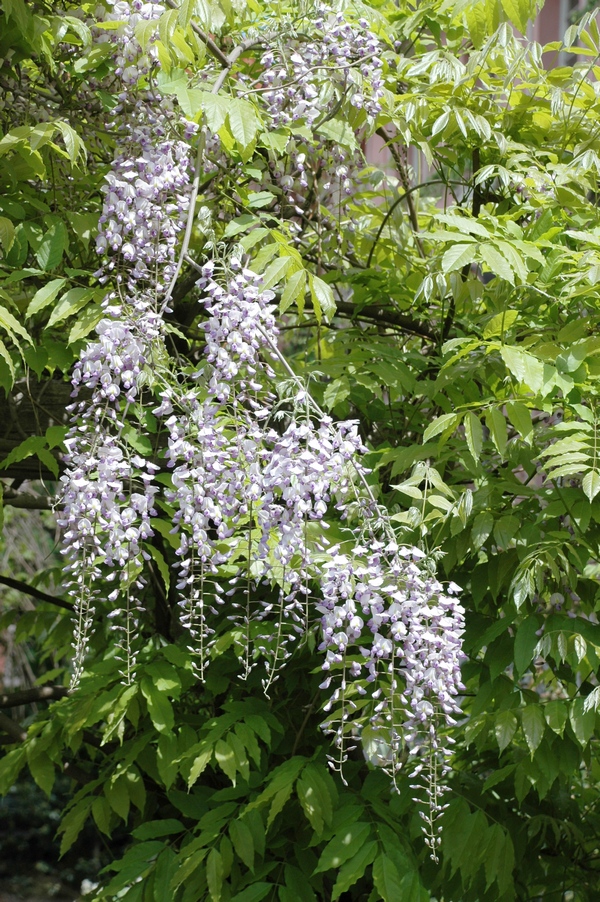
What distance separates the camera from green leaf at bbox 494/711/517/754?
6.91 feet

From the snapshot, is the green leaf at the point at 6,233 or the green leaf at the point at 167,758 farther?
the green leaf at the point at 167,758

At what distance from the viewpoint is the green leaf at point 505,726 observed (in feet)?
6.91

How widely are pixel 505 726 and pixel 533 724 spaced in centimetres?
7

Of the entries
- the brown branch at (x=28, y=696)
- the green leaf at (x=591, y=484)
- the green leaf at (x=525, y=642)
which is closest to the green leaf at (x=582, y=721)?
the green leaf at (x=525, y=642)

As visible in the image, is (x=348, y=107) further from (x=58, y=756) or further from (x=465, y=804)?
(x=58, y=756)

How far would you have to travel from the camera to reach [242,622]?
2.63 meters

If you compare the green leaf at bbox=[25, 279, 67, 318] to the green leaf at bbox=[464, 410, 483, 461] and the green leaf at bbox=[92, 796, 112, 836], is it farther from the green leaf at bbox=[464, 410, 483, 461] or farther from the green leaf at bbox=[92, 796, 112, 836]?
the green leaf at bbox=[92, 796, 112, 836]

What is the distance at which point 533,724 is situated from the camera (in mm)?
2084

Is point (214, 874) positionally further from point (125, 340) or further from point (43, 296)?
point (43, 296)

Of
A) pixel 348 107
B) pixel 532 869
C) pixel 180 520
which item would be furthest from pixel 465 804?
pixel 348 107

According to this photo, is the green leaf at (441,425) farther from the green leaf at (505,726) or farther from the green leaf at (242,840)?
the green leaf at (242,840)

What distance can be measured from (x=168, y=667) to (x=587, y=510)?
3.77 ft

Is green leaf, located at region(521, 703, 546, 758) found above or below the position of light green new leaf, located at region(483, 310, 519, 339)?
below

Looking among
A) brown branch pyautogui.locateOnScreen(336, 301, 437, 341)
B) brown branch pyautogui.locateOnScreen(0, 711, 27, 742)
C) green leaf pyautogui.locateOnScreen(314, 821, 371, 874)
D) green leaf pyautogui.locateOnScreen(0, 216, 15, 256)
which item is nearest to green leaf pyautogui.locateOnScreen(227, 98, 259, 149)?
green leaf pyautogui.locateOnScreen(0, 216, 15, 256)
